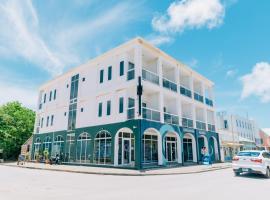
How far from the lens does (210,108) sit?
98.5ft

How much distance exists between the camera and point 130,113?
19.2 m

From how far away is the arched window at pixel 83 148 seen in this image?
22000 millimetres

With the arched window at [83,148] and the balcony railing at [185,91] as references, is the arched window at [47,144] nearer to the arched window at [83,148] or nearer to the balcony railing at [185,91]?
the arched window at [83,148]

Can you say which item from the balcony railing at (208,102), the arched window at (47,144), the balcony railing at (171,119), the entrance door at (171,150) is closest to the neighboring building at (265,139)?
the balcony railing at (208,102)

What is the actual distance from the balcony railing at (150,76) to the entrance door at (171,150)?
6701 millimetres

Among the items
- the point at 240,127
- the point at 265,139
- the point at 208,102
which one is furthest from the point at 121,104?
the point at 265,139

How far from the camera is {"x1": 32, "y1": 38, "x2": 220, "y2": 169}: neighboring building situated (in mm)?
19422

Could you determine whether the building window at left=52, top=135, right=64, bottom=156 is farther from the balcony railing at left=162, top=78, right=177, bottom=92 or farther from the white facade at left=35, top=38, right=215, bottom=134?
the balcony railing at left=162, top=78, right=177, bottom=92

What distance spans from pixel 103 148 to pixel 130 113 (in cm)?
457

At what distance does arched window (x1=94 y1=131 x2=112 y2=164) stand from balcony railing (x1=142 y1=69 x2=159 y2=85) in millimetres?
6525

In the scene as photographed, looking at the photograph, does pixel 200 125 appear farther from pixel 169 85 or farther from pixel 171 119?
pixel 169 85

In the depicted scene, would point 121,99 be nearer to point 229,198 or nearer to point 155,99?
point 155,99

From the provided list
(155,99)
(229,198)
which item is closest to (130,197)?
(229,198)

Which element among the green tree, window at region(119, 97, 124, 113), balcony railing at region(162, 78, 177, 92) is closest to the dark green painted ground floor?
window at region(119, 97, 124, 113)
